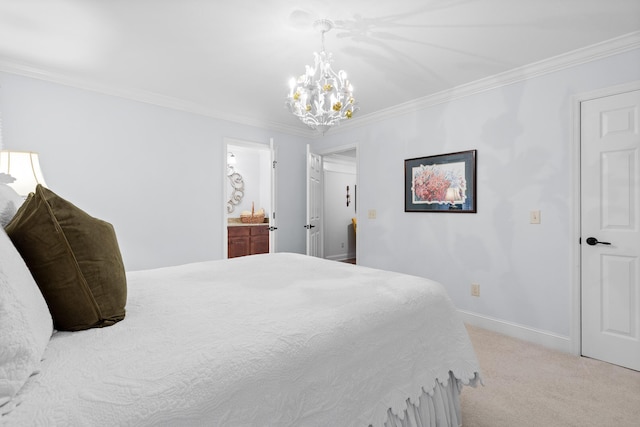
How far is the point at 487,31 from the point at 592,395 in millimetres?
2558

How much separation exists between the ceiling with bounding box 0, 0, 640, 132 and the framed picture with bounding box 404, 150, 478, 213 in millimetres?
771

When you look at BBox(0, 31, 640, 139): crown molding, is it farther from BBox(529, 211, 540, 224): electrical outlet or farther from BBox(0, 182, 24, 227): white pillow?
BBox(0, 182, 24, 227): white pillow

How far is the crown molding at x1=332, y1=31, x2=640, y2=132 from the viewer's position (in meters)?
2.32

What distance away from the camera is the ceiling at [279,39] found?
6.42 ft

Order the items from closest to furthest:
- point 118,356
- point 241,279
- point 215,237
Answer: point 118,356
point 241,279
point 215,237

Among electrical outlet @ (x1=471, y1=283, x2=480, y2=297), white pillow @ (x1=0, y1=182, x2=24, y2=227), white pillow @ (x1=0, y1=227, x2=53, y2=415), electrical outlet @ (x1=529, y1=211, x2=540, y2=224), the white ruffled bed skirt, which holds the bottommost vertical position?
A: the white ruffled bed skirt

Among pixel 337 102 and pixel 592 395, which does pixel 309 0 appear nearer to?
pixel 337 102

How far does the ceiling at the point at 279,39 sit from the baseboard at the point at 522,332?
7.40ft

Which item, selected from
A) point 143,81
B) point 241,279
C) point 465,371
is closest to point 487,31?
point 465,371

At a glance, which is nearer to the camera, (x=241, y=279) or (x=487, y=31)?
(x=241, y=279)

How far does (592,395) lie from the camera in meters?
1.97

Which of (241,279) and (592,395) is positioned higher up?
(241,279)

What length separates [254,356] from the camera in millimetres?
903

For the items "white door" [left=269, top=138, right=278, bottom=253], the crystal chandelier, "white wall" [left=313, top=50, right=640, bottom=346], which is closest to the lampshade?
the crystal chandelier
